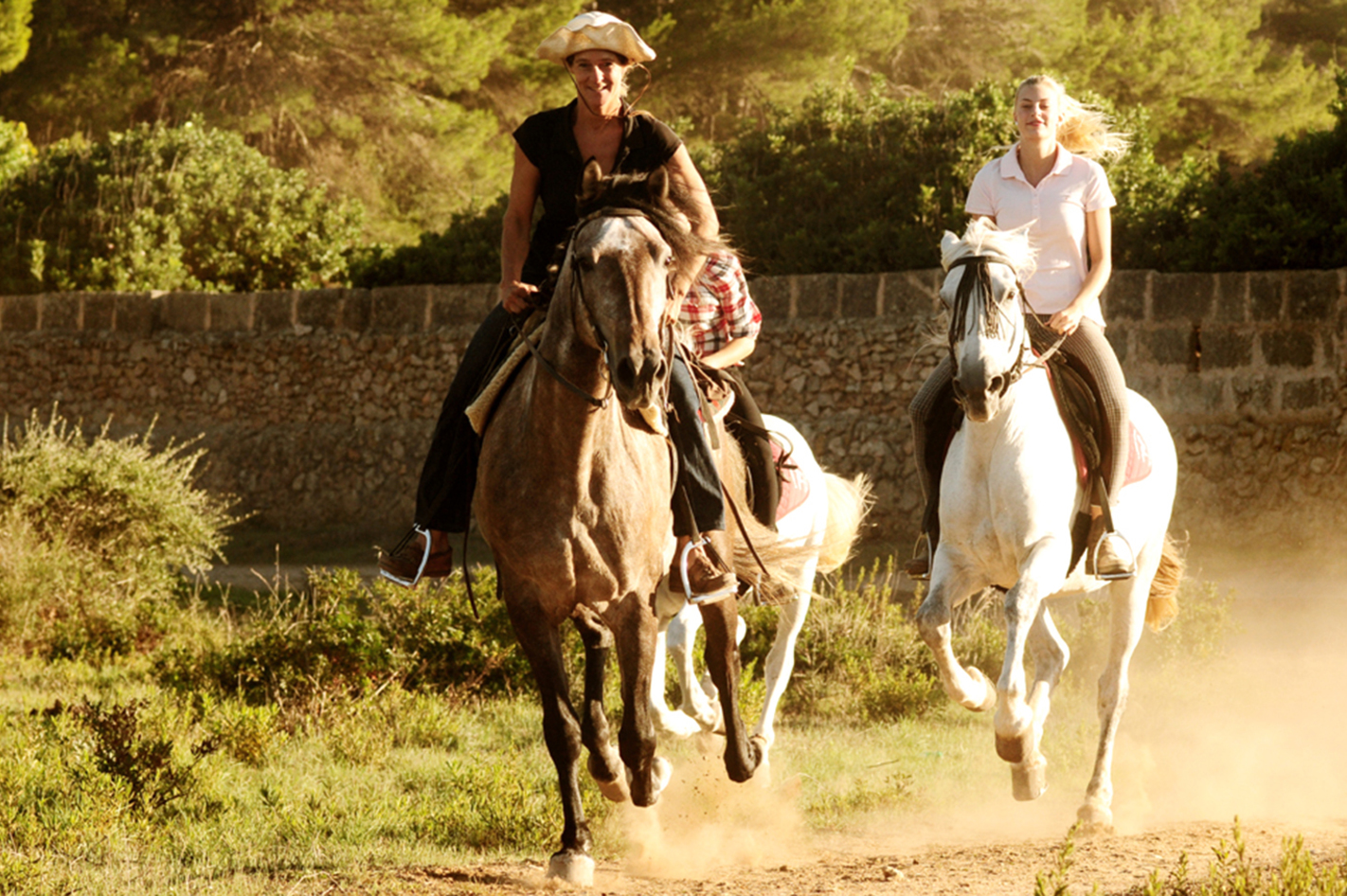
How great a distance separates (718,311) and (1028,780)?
259 centimetres

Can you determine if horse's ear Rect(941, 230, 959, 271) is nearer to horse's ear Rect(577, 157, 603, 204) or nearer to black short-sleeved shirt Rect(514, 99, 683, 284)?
black short-sleeved shirt Rect(514, 99, 683, 284)

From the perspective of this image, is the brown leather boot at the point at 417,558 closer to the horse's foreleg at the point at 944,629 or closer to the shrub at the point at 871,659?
the horse's foreleg at the point at 944,629

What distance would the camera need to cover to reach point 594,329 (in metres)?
4.82

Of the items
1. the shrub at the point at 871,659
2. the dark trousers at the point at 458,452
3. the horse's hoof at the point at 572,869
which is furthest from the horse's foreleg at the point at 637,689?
A: the shrub at the point at 871,659

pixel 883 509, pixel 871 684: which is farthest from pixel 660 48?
pixel 871 684

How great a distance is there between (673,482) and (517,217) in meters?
1.25

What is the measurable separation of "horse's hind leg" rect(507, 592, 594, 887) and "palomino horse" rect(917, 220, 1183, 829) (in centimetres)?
166

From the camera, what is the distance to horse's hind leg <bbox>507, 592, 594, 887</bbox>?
5438 mm

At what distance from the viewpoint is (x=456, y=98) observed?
87.6ft

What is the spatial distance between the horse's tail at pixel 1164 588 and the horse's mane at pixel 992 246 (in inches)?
91.1

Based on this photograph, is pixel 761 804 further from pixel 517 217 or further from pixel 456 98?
pixel 456 98

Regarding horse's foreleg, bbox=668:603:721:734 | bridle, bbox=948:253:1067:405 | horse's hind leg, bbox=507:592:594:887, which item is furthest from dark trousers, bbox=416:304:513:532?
bridle, bbox=948:253:1067:405

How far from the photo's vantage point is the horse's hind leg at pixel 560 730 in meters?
5.44

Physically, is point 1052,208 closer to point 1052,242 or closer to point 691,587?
point 1052,242
